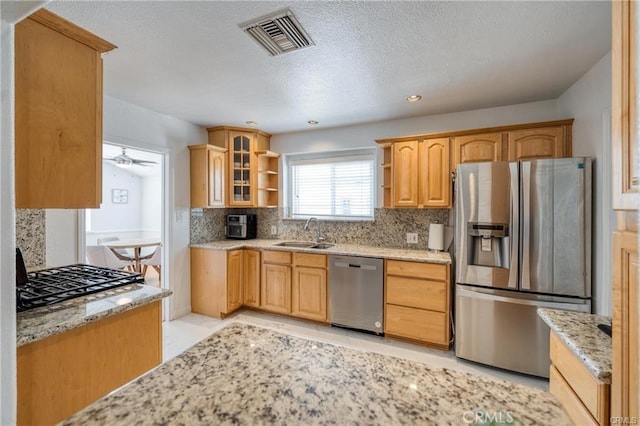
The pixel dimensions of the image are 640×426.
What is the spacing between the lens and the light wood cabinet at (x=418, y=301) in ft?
8.84

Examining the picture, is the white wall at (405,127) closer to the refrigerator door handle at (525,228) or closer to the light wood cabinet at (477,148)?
the light wood cabinet at (477,148)

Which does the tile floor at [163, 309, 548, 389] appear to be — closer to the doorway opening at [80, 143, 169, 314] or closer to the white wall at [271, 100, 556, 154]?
the doorway opening at [80, 143, 169, 314]

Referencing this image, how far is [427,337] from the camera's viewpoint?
9.05 feet

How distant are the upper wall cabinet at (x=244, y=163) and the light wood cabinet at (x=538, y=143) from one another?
285cm

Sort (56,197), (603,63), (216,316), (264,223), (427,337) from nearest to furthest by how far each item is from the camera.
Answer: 1. (56,197)
2. (603,63)
3. (427,337)
4. (216,316)
5. (264,223)

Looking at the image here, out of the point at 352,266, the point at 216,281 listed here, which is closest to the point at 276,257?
the point at 216,281

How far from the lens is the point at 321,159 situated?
3996mm

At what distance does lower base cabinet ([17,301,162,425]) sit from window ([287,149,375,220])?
2673 mm

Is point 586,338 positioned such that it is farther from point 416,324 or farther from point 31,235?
point 31,235

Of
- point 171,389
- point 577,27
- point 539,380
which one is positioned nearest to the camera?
point 171,389

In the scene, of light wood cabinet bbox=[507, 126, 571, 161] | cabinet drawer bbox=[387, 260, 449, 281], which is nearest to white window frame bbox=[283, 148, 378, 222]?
cabinet drawer bbox=[387, 260, 449, 281]

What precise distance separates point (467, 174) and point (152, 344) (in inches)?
104

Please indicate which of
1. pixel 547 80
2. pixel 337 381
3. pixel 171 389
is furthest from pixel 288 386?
pixel 547 80

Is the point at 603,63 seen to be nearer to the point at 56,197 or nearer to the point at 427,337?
the point at 427,337
